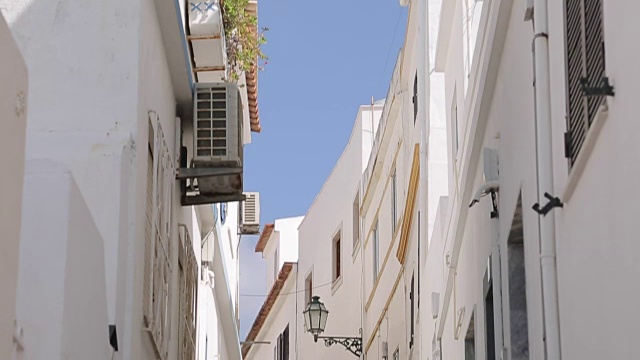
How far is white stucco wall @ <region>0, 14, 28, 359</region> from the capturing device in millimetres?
6605

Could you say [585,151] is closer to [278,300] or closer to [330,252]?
[330,252]

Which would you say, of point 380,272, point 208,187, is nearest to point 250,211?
point 380,272

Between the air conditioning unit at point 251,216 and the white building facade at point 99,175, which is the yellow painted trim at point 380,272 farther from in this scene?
the white building facade at point 99,175

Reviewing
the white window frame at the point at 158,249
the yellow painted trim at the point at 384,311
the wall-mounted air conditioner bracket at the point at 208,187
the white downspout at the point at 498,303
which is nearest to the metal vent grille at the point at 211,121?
the wall-mounted air conditioner bracket at the point at 208,187

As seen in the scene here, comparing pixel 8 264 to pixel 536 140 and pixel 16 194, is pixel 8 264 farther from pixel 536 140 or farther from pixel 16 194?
pixel 536 140

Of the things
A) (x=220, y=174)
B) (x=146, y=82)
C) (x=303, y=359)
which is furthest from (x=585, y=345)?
(x=303, y=359)

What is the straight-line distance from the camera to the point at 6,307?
265 inches

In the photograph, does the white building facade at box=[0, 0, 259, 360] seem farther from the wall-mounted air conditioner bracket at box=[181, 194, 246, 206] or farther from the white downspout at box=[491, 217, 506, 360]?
the white downspout at box=[491, 217, 506, 360]

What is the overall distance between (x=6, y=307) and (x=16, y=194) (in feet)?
1.76

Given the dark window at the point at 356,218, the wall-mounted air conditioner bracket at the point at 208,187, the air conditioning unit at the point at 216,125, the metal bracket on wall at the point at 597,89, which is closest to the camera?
the metal bracket on wall at the point at 597,89

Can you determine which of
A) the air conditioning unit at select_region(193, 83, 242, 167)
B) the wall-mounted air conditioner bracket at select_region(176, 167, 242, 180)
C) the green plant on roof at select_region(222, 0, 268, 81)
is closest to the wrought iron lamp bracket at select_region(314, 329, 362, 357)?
the green plant on roof at select_region(222, 0, 268, 81)

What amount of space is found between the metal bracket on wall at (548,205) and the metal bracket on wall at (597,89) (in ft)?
3.37

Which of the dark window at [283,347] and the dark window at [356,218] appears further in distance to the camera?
the dark window at [283,347]

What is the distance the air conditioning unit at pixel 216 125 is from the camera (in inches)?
542
